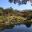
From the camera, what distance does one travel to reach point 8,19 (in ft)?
3.73

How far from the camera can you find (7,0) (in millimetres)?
1158

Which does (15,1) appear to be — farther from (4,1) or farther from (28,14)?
(28,14)

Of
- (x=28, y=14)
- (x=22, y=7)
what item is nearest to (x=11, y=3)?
(x=22, y=7)

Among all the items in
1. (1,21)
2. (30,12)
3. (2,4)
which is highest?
(2,4)

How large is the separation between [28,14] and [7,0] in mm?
374

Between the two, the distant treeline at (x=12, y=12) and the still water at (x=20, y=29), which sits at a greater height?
the distant treeline at (x=12, y=12)

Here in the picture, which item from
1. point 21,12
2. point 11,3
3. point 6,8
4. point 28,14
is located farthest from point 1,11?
point 28,14

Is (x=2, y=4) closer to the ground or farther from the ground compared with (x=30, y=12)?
farther from the ground

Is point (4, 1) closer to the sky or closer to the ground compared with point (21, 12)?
closer to the sky

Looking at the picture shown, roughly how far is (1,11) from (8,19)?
16 cm

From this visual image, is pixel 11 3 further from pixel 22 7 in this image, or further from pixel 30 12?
pixel 30 12

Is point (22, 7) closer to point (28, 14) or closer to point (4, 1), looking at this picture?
point (28, 14)

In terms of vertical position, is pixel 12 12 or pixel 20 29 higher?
pixel 12 12

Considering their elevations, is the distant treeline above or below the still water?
above
